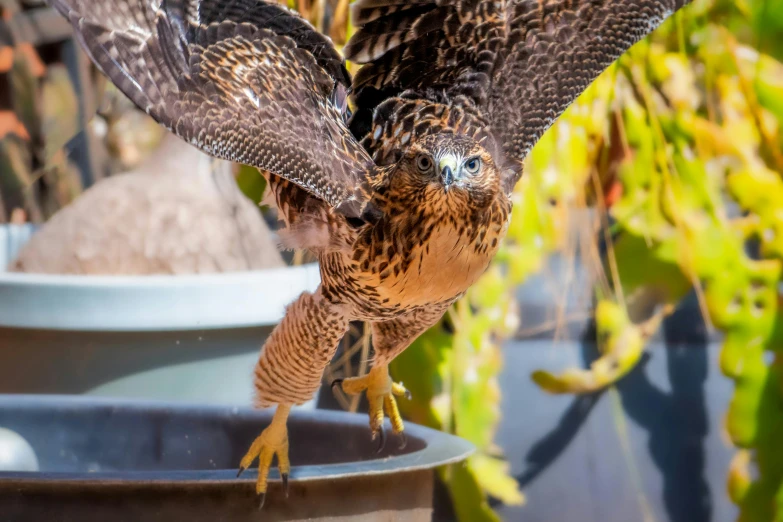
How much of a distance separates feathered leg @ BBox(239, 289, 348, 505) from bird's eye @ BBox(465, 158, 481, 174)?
39 centimetres

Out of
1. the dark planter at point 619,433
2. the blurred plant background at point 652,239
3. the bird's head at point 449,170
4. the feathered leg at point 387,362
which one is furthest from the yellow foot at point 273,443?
the dark planter at point 619,433

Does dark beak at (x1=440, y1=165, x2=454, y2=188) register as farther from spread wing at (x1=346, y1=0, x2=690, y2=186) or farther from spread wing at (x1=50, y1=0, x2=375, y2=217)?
spread wing at (x1=346, y1=0, x2=690, y2=186)

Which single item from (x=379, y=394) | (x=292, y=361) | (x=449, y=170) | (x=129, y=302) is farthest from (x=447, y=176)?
(x=129, y=302)

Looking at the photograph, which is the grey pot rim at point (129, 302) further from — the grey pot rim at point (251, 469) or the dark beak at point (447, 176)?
the dark beak at point (447, 176)

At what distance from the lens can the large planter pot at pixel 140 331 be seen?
2.24 m

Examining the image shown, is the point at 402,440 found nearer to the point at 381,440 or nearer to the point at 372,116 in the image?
the point at 381,440

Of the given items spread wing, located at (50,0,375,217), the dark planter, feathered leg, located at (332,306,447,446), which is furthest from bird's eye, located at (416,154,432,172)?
the dark planter

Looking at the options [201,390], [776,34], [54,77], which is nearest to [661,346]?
[776,34]

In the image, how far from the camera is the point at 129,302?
224 centimetres

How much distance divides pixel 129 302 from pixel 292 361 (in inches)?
22.9

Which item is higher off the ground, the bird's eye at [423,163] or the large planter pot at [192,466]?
the bird's eye at [423,163]

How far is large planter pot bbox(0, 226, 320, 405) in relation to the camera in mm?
2240

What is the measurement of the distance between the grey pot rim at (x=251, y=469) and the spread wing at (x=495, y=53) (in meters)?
0.51

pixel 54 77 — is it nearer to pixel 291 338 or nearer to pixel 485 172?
pixel 291 338
